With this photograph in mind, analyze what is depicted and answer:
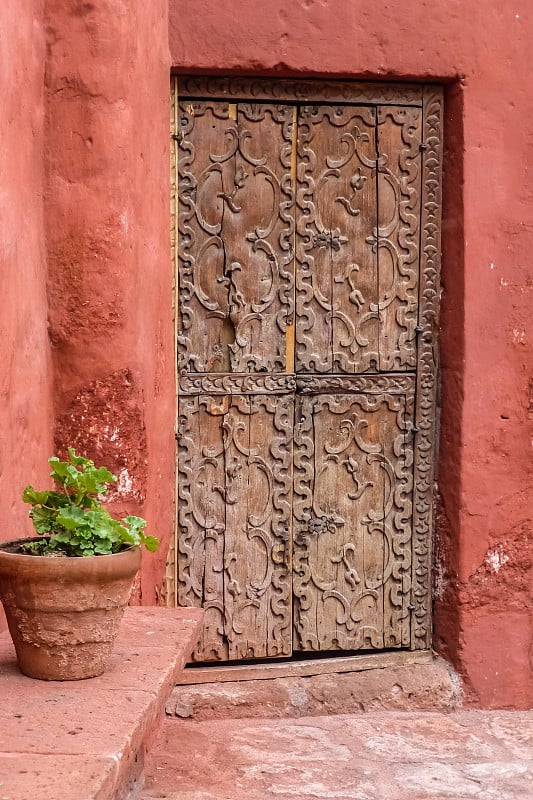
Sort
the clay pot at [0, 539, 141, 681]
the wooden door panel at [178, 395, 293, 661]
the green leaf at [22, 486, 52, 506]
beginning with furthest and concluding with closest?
the wooden door panel at [178, 395, 293, 661] < the green leaf at [22, 486, 52, 506] < the clay pot at [0, 539, 141, 681]

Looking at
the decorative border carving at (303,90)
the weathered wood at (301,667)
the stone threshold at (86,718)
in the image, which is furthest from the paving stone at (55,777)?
the decorative border carving at (303,90)

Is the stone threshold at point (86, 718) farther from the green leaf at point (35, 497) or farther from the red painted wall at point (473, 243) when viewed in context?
the red painted wall at point (473, 243)

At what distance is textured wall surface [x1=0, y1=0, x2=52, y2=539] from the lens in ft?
9.90

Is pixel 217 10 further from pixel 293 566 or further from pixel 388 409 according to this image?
pixel 293 566

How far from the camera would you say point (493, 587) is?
4449 mm

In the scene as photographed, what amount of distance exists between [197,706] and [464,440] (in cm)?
154

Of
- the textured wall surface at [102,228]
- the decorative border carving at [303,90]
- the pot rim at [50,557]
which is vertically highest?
the decorative border carving at [303,90]

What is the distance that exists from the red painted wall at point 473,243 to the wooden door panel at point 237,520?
0.69m

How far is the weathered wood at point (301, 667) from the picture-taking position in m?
4.38

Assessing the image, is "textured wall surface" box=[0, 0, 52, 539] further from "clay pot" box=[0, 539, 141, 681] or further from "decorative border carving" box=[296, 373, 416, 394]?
"decorative border carving" box=[296, 373, 416, 394]

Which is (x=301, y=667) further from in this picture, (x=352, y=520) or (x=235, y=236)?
(x=235, y=236)

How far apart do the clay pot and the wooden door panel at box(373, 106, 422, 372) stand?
2144 millimetres

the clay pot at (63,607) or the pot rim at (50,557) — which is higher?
the pot rim at (50,557)

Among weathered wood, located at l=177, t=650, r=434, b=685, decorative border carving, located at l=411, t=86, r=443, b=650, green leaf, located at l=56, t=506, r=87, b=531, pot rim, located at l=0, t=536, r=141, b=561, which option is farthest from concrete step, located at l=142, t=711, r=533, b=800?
green leaf, located at l=56, t=506, r=87, b=531
